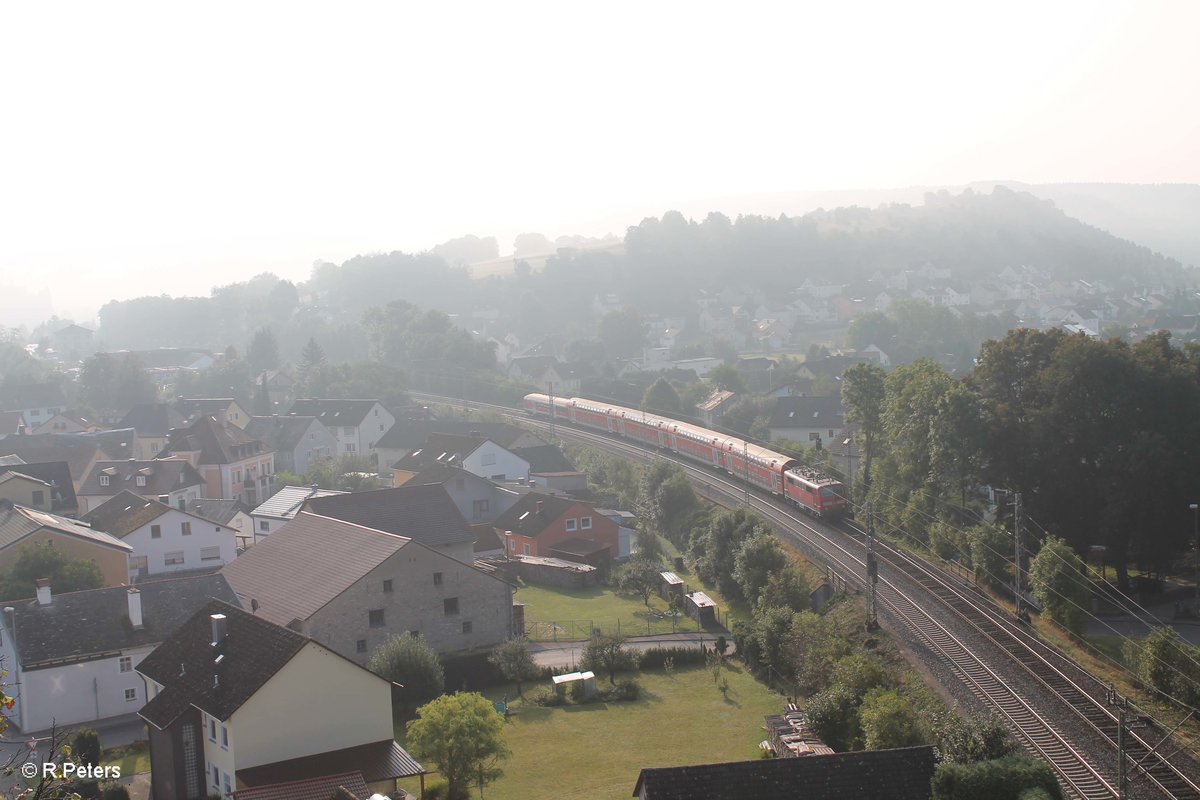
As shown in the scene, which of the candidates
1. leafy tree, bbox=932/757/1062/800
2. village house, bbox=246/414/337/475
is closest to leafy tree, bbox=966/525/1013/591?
leafy tree, bbox=932/757/1062/800

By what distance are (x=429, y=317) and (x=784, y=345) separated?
44.7m

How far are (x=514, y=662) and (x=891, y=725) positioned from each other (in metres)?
11.6

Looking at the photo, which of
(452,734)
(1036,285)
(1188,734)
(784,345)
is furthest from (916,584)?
(1036,285)

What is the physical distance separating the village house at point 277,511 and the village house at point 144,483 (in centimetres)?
628

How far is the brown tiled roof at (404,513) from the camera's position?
3709 centimetres

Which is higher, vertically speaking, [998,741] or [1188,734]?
[998,741]

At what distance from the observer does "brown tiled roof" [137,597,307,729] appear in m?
20.9

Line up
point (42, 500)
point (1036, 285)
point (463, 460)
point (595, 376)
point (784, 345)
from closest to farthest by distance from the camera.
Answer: point (42, 500) → point (463, 460) → point (595, 376) → point (784, 345) → point (1036, 285)

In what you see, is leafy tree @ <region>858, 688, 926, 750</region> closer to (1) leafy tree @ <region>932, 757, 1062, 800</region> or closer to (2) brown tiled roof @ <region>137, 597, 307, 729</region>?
(1) leafy tree @ <region>932, 757, 1062, 800</region>

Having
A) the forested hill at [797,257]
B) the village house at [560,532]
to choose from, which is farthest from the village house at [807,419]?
the forested hill at [797,257]

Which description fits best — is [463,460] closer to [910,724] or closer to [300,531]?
[300,531]

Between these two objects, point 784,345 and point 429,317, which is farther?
point 784,345

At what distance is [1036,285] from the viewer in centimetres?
16888

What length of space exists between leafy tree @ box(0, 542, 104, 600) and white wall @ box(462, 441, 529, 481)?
2256cm
